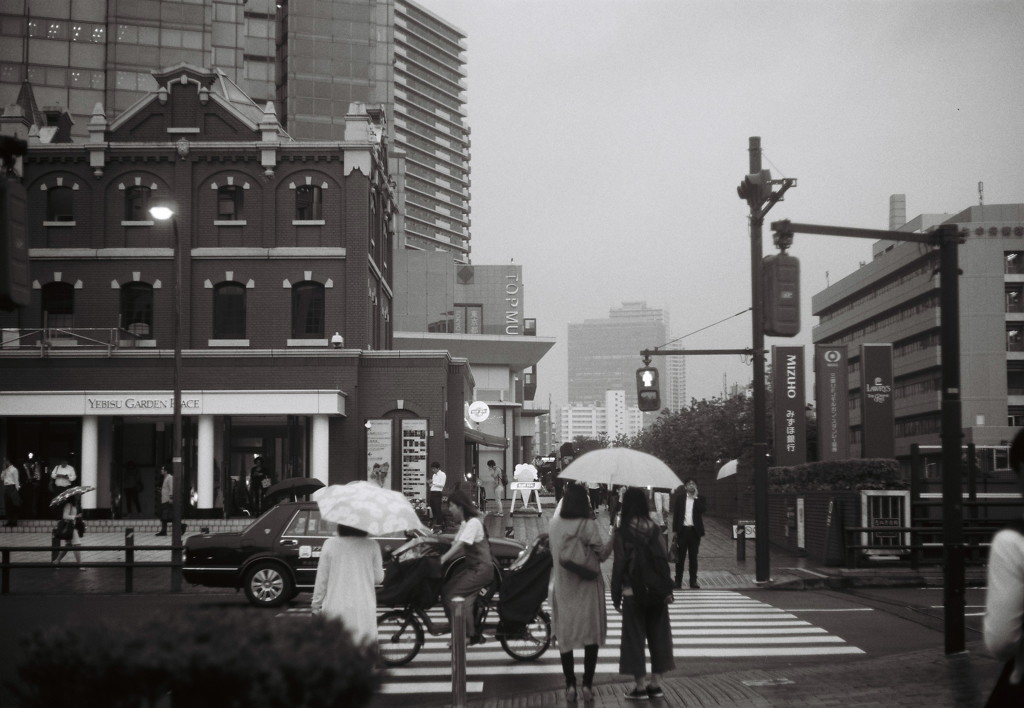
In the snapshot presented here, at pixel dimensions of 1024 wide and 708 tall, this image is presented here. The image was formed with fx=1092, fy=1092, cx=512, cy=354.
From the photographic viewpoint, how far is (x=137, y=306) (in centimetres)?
3788

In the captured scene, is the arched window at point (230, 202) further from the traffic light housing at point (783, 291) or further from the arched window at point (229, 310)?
the traffic light housing at point (783, 291)

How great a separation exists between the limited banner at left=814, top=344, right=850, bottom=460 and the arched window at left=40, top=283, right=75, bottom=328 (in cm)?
2497

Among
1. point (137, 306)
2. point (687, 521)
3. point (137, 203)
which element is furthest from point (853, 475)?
point (137, 203)

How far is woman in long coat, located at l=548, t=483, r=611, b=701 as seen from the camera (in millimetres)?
9453

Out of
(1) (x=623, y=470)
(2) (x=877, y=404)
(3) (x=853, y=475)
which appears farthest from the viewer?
(2) (x=877, y=404)

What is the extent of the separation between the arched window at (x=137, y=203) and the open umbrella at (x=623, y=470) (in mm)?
31600

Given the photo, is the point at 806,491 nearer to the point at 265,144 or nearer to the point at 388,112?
the point at 265,144

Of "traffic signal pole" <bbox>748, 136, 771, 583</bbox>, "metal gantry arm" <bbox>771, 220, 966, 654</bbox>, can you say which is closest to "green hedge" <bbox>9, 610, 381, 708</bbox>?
"metal gantry arm" <bbox>771, 220, 966, 654</bbox>

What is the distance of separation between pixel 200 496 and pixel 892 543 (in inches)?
891

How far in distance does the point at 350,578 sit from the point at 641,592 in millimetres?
2528

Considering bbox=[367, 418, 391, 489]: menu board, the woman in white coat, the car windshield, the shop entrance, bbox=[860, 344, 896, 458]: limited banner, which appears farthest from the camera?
bbox=[367, 418, 391, 489]: menu board

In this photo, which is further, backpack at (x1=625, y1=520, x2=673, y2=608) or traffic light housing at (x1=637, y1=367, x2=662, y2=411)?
traffic light housing at (x1=637, y1=367, x2=662, y2=411)

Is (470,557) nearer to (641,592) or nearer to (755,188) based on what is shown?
(641,592)

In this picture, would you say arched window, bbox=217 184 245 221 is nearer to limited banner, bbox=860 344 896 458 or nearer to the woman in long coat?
limited banner, bbox=860 344 896 458
